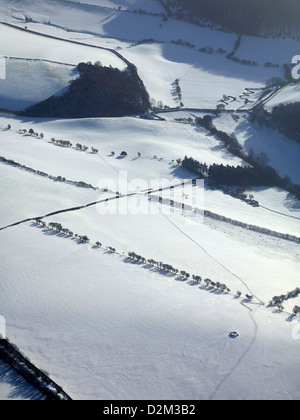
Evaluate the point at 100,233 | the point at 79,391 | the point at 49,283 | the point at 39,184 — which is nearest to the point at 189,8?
the point at 39,184

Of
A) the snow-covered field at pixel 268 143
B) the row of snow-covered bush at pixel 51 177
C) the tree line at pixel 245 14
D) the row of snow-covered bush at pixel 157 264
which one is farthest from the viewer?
the tree line at pixel 245 14

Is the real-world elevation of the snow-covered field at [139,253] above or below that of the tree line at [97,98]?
below

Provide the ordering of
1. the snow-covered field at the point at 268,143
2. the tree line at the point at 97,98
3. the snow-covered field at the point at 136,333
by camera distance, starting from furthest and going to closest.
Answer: the tree line at the point at 97,98
the snow-covered field at the point at 268,143
the snow-covered field at the point at 136,333

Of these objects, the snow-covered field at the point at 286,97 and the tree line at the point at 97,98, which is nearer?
the tree line at the point at 97,98

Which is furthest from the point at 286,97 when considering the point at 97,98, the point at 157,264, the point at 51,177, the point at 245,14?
the point at 157,264

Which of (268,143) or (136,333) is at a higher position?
(268,143)

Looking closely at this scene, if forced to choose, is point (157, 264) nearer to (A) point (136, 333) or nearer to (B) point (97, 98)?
(A) point (136, 333)

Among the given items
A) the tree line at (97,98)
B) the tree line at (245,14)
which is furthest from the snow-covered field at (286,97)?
the tree line at (245,14)

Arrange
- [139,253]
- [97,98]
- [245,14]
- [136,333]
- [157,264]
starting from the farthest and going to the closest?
[245,14] → [97,98] → [139,253] → [157,264] → [136,333]

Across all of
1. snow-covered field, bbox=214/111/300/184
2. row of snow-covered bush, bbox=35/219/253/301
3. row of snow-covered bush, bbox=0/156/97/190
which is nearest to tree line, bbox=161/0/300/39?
snow-covered field, bbox=214/111/300/184

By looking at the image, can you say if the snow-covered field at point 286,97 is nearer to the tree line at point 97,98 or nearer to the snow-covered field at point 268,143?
the snow-covered field at point 268,143
